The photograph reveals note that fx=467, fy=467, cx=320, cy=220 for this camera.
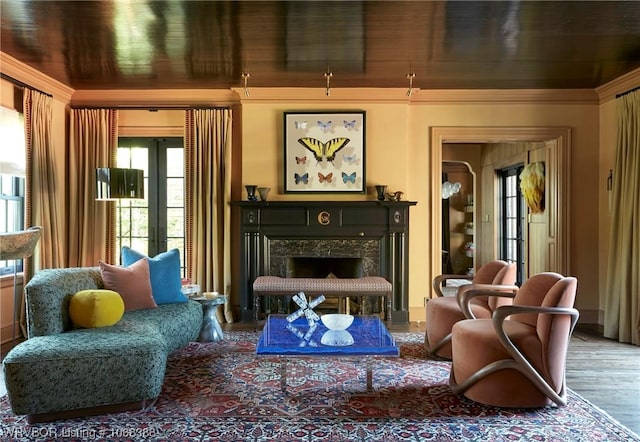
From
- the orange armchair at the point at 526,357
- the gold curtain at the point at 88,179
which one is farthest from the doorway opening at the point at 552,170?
the gold curtain at the point at 88,179

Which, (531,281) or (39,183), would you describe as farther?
(39,183)

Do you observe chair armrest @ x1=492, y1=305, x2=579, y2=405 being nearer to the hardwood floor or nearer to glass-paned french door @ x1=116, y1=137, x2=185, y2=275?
the hardwood floor

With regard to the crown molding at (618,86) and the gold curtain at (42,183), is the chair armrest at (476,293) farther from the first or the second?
the gold curtain at (42,183)

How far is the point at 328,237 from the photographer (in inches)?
219

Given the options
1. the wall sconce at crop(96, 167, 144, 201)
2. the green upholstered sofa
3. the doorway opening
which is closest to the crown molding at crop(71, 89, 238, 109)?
the wall sconce at crop(96, 167, 144, 201)

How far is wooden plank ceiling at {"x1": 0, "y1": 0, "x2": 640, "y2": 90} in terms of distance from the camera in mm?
3453

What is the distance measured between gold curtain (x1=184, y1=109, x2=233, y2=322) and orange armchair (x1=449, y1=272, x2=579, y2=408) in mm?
3318

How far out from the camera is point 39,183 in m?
4.93

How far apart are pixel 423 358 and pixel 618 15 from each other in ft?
10.2

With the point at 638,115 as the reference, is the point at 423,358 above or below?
below

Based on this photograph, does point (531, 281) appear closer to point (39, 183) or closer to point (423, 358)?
point (423, 358)

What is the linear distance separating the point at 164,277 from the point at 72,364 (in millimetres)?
1606

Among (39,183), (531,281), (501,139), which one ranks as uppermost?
(501,139)

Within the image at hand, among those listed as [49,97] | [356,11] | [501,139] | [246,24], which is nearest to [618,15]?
[356,11]
